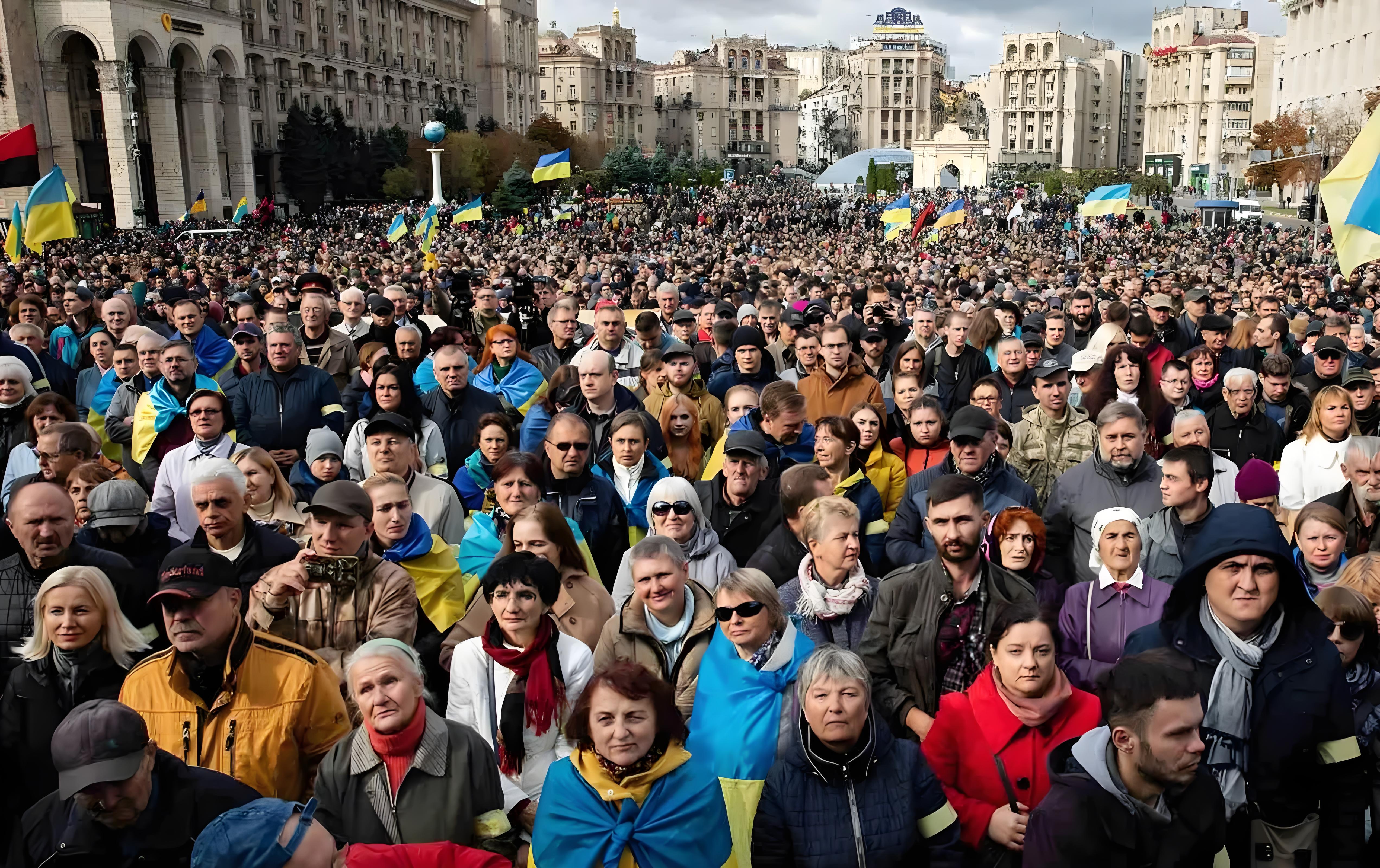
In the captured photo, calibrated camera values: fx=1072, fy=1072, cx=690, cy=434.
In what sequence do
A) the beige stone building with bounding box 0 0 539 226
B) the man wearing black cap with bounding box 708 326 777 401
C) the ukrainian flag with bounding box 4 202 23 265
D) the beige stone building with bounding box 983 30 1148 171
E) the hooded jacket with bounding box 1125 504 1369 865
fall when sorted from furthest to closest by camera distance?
the beige stone building with bounding box 983 30 1148 171 → the beige stone building with bounding box 0 0 539 226 → the ukrainian flag with bounding box 4 202 23 265 → the man wearing black cap with bounding box 708 326 777 401 → the hooded jacket with bounding box 1125 504 1369 865

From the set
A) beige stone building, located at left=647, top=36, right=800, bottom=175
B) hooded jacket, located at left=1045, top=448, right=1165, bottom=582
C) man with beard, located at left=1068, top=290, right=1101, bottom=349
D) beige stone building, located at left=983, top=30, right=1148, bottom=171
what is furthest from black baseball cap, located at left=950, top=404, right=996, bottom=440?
beige stone building, located at left=647, top=36, right=800, bottom=175

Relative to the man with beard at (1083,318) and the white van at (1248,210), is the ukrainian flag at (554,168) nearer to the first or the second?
the man with beard at (1083,318)

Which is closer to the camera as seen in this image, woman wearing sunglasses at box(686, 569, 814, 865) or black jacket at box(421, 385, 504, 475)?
woman wearing sunglasses at box(686, 569, 814, 865)

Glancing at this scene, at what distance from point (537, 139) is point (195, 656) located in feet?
247

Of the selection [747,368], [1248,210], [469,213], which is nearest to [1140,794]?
[747,368]

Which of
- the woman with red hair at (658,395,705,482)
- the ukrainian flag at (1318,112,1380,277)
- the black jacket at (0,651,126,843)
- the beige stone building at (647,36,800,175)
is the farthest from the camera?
the beige stone building at (647,36,800,175)

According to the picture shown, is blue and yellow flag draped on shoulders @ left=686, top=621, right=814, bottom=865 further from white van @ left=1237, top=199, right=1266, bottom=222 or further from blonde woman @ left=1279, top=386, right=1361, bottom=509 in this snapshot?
white van @ left=1237, top=199, right=1266, bottom=222

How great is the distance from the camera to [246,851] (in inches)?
88.2

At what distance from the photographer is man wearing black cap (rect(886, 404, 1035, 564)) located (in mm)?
4684

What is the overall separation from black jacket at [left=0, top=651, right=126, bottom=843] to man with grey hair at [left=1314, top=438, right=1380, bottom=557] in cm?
517

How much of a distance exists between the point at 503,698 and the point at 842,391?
13.2 ft

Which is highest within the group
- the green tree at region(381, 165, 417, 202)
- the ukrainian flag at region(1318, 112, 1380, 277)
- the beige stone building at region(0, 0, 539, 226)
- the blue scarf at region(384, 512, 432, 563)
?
the beige stone building at region(0, 0, 539, 226)

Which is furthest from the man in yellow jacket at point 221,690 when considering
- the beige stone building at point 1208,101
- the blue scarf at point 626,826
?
the beige stone building at point 1208,101

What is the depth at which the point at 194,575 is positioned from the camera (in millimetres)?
3193
